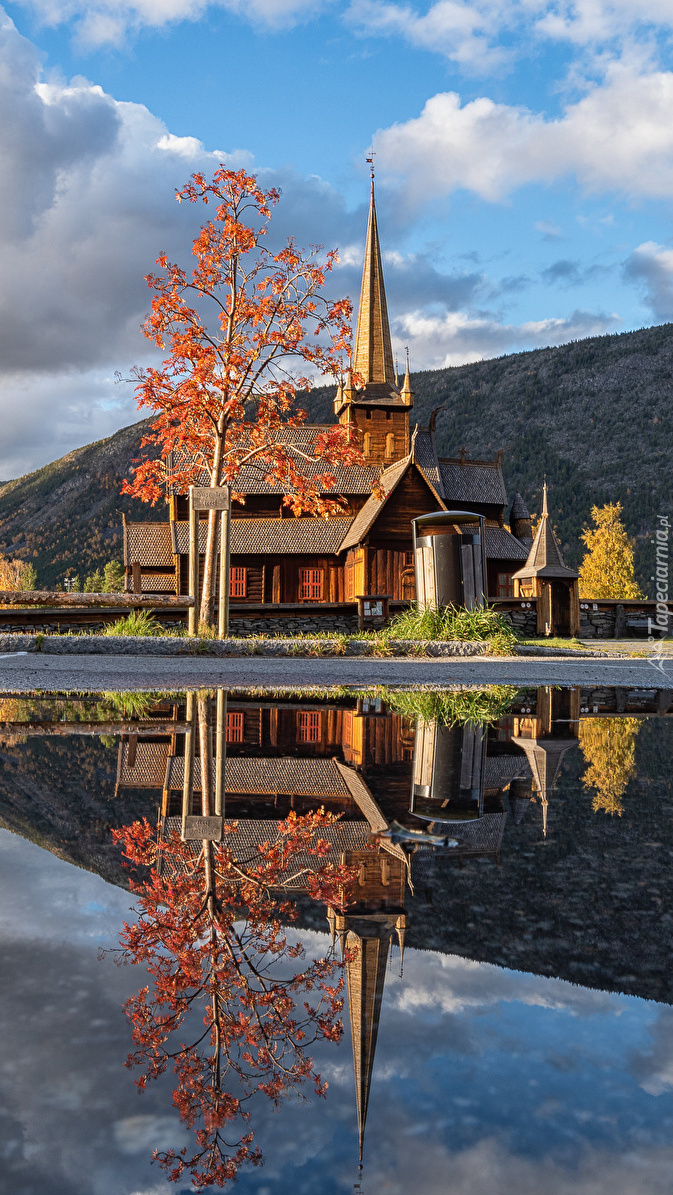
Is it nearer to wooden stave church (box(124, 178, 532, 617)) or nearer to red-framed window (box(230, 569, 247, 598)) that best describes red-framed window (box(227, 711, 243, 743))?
wooden stave church (box(124, 178, 532, 617))

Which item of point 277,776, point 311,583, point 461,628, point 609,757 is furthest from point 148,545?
point 277,776

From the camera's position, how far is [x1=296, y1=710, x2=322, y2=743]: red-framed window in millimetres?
5996

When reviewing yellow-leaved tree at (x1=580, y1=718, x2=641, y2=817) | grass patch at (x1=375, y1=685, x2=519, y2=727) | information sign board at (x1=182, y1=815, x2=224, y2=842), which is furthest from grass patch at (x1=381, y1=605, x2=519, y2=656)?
information sign board at (x1=182, y1=815, x2=224, y2=842)

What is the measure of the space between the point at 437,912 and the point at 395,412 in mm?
43110

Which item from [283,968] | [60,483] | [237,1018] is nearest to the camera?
[237,1018]

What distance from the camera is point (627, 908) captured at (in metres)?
2.29

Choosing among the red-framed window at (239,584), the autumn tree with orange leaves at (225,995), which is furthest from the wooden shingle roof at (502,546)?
the autumn tree with orange leaves at (225,995)

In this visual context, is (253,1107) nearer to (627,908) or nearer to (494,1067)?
(494,1067)

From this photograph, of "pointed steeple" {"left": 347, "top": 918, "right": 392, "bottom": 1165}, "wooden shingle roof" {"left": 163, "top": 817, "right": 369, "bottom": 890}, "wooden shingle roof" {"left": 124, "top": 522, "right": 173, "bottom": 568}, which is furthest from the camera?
"wooden shingle roof" {"left": 124, "top": 522, "right": 173, "bottom": 568}

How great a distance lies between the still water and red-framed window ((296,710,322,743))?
1479 millimetres

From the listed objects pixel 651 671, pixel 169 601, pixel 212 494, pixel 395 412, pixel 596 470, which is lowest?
pixel 651 671

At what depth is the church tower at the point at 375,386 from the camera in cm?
4338

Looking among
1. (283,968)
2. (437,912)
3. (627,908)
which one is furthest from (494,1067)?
(627,908)

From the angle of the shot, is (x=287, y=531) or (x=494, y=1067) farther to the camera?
(x=287, y=531)
